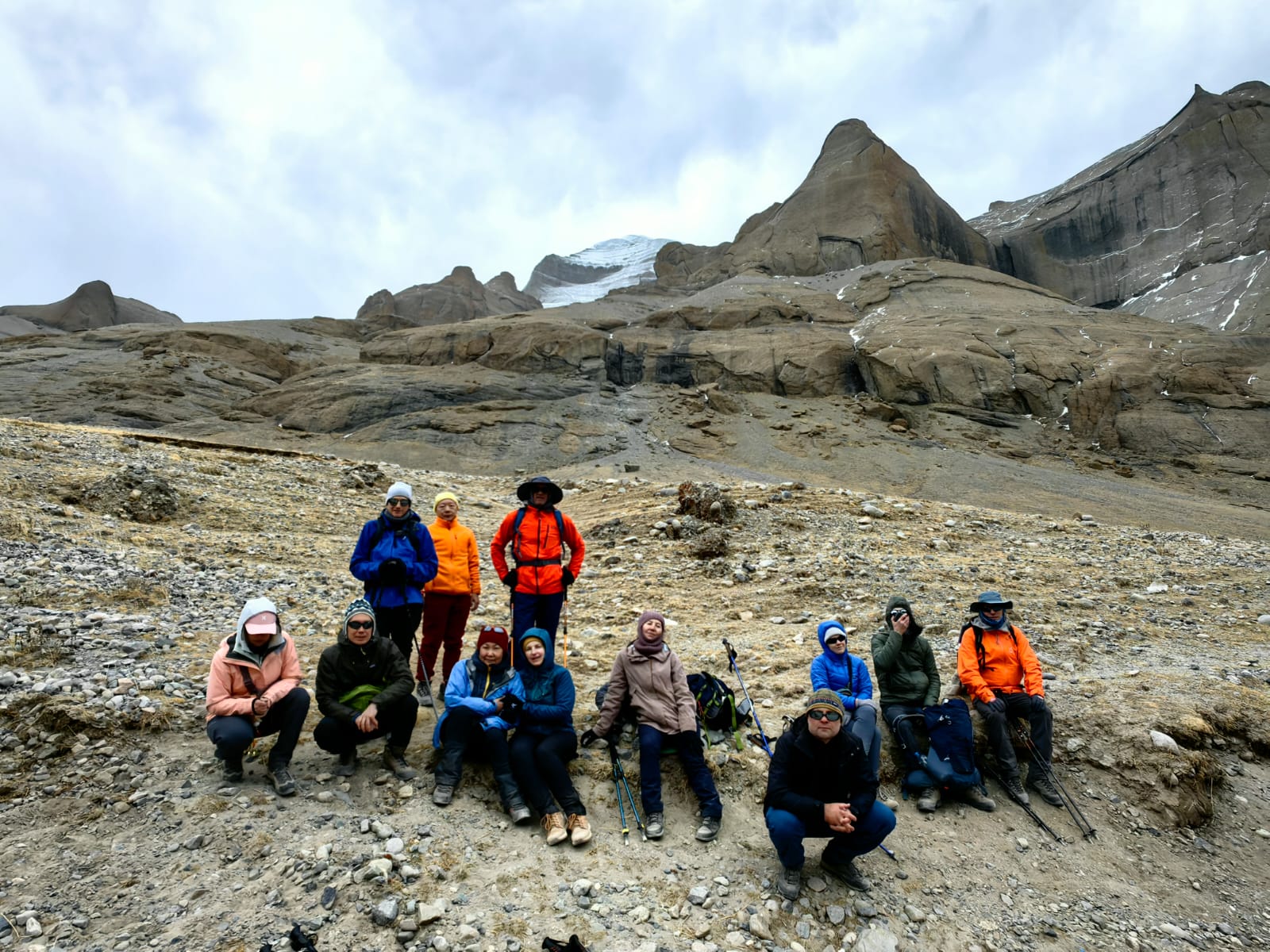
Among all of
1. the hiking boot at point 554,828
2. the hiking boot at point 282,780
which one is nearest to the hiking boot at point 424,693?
the hiking boot at point 282,780

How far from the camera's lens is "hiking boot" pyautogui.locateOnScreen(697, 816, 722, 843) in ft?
16.6

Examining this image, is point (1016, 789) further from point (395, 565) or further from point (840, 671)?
point (395, 565)

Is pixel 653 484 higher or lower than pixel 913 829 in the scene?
higher

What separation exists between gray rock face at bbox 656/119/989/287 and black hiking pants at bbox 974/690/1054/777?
249 feet

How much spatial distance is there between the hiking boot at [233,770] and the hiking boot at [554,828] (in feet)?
7.80

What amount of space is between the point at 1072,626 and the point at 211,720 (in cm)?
1055

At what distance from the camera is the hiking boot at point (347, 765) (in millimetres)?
5371

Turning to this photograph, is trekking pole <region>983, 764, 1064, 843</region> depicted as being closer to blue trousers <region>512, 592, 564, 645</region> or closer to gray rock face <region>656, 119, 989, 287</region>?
blue trousers <region>512, 592, 564, 645</region>

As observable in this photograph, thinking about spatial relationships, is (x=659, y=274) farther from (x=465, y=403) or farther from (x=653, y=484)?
(x=653, y=484)

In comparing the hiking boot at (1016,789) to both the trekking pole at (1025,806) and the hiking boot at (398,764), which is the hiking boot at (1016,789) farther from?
the hiking boot at (398,764)

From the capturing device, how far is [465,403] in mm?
41219

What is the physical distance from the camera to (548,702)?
219 inches

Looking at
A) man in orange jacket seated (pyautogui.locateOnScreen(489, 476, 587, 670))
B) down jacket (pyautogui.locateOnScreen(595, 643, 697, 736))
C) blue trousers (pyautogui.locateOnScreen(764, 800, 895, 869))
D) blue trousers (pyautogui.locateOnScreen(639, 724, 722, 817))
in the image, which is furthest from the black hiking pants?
man in orange jacket seated (pyautogui.locateOnScreen(489, 476, 587, 670))

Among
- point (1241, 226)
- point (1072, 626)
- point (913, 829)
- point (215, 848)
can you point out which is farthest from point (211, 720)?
point (1241, 226)
